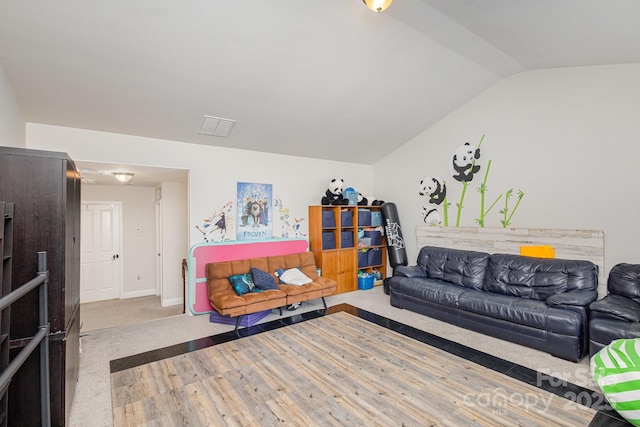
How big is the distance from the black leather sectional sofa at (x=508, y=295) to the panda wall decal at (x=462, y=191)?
2.19 ft

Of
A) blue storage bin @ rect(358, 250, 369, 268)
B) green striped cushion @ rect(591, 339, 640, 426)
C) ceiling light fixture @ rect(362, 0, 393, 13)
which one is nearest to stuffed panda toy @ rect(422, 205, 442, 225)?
blue storage bin @ rect(358, 250, 369, 268)

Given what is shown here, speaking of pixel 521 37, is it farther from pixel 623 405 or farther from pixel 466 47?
pixel 623 405

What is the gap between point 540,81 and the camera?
411cm

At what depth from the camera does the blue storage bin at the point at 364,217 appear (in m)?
5.90


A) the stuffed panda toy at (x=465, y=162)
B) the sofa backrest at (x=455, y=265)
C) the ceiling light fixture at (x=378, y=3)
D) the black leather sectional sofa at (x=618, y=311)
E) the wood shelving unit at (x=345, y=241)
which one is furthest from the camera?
the wood shelving unit at (x=345, y=241)

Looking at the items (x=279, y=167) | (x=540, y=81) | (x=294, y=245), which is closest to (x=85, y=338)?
(x=294, y=245)

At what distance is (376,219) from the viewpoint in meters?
6.14

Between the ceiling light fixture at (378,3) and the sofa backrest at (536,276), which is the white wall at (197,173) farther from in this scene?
the sofa backrest at (536,276)

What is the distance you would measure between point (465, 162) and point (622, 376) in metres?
3.58

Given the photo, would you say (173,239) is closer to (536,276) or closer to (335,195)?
(335,195)

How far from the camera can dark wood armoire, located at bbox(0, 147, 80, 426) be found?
5.85 feet

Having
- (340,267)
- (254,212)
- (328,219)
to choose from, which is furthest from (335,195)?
(254,212)

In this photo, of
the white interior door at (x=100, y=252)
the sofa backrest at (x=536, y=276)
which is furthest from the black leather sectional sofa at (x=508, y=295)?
the white interior door at (x=100, y=252)

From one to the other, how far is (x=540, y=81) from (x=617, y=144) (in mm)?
1250
